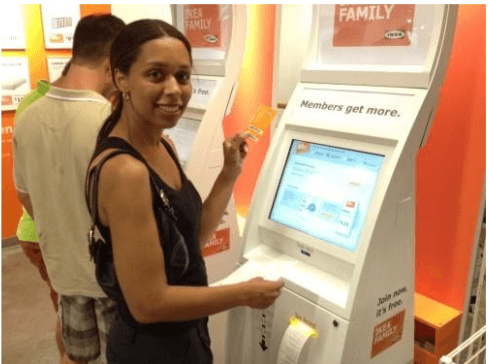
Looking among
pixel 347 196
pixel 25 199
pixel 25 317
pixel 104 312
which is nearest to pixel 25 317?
pixel 25 317

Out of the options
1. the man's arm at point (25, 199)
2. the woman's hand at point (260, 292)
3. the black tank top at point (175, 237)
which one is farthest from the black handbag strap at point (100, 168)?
the man's arm at point (25, 199)

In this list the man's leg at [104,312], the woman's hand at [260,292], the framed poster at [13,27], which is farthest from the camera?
the framed poster at [13,27]

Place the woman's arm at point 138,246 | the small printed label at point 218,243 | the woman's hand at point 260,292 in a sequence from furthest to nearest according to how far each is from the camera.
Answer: the small printed label at point 218,243 → the woman's hand at point 260,292 → the woman's arm at point 138,246

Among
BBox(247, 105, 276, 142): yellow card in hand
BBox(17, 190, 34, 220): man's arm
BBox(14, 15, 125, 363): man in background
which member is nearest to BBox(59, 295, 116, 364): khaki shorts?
BBox(14, 15, 125, 363): man in background

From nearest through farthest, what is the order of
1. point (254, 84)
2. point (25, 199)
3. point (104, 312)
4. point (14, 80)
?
1. point (104, 312)
2. point (25, 199)
3. point (254, 84)
4. point (14, 80)

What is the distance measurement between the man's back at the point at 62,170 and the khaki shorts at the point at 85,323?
54 millimetres

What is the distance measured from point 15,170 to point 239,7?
4.13 feet

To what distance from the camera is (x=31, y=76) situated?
4.31m

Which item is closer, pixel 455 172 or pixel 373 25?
pixel 373 25

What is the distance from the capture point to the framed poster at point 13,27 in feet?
13.3

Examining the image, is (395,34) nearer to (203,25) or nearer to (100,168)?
(100,168)

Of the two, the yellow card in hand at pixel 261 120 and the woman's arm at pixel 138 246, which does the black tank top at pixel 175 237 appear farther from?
the yellow card in hand at pixel 261 120

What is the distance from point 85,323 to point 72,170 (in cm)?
63

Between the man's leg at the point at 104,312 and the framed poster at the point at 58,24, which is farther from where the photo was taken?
the framed poster at the point at 58,24
